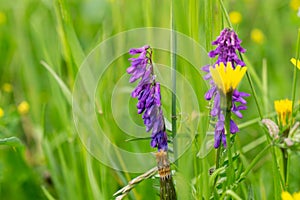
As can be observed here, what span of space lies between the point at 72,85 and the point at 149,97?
672 millimetres

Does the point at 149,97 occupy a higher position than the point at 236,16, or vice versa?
the point at 236,16

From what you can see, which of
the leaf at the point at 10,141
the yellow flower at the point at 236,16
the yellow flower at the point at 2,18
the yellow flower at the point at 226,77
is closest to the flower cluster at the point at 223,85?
the yellow flower at the point at 226,77

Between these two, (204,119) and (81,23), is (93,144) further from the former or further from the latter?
(81,23)

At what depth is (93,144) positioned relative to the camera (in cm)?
134

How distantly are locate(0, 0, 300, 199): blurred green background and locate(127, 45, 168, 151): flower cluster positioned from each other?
6 cm

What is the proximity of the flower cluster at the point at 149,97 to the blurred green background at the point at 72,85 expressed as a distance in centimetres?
6

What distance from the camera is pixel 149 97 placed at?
92cm

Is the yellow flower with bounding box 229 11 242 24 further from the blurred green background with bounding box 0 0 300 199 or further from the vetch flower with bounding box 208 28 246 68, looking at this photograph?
the vetch flower with bounding box 208 28 246 68

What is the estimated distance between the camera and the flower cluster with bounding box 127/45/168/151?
3.01 feet

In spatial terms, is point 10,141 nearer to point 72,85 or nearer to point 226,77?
point 72,85

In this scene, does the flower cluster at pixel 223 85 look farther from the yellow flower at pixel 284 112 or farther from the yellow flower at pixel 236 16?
the yellow flower at pixel 236 16

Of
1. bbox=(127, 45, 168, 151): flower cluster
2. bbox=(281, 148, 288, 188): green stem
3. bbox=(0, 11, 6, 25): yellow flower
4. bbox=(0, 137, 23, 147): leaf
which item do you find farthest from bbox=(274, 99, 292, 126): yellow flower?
bbox=(0, 11, 6, 25): yellow flower

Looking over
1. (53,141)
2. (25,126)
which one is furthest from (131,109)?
(25,126)

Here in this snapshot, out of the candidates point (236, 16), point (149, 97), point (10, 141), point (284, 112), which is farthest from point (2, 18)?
point (284, 112)
